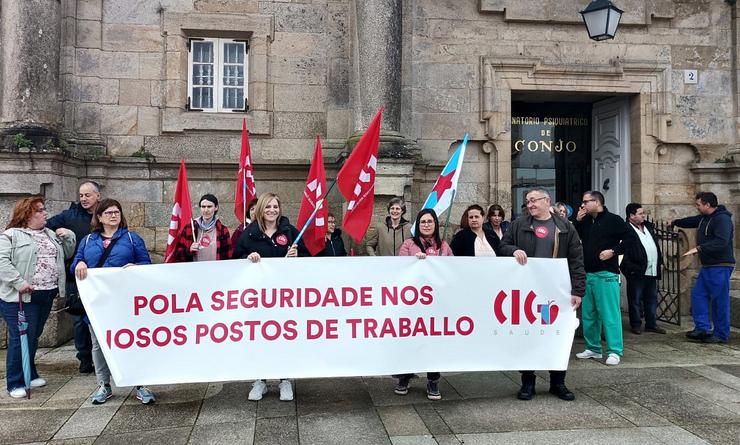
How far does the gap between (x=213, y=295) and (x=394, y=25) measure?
5275mm

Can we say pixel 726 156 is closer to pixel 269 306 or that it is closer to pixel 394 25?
pixel 394 25

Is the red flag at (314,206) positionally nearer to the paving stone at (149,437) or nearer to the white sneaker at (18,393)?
the paving stone at (149,437)

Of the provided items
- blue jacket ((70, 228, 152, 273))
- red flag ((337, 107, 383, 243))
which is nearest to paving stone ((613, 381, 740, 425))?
red flag ((337, 107, 383, 243))

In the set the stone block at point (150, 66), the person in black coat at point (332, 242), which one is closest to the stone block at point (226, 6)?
the stone block at point (150, 66)

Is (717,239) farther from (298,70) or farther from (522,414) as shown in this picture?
(298,70)

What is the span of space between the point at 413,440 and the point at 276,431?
102 centimetres

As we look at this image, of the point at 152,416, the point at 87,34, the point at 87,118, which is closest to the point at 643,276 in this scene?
the point at 152,416

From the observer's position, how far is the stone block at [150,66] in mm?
8406

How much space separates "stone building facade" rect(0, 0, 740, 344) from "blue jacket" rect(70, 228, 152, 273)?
3140 mm

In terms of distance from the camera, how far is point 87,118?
8.28 meters

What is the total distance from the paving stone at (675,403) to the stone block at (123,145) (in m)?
7.18

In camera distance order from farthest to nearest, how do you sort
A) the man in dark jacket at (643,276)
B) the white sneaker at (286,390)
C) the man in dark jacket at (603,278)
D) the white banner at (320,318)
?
1. the man in dark jacket at (643,276)
2. the man in dark jacket at (603,278)
3. the white sneaker at (286,390)
4. the white banner at (320,318)

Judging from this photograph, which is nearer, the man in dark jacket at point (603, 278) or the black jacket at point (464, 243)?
the black jacket at point (464, 243)

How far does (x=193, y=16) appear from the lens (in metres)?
8.44
